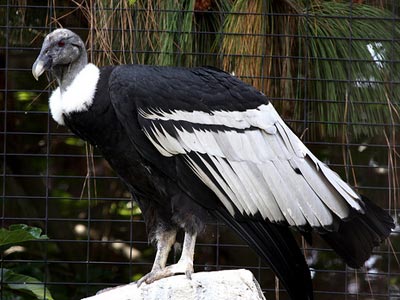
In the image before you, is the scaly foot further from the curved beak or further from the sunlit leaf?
the sunlit leaf

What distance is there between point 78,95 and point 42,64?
0.23 meters

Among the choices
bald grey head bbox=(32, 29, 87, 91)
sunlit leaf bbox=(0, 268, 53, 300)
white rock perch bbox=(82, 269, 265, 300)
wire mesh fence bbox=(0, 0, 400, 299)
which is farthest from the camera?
sunlit leaf bbox=(0, 268, 53, 300)

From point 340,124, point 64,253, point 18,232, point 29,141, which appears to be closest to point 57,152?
point 29,141

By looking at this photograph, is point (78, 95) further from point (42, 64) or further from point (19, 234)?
point (19, 234)

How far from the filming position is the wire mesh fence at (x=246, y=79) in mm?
5809

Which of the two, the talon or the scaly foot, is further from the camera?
the scaly foot

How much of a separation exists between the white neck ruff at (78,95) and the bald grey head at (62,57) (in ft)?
0.16

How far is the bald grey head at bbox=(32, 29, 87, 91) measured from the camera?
482cm

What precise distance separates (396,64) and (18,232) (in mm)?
2243

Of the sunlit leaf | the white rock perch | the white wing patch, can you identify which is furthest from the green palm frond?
the white rock perch

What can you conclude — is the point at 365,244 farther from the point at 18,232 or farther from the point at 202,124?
the point at 18,232

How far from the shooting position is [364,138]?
6.47 m

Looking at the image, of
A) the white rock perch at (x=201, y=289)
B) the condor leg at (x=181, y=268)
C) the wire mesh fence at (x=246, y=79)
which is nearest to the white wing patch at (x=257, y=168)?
the condor leg at (x=181, y=268)

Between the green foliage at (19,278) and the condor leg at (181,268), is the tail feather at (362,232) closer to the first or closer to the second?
the condor leg at (181,268)
